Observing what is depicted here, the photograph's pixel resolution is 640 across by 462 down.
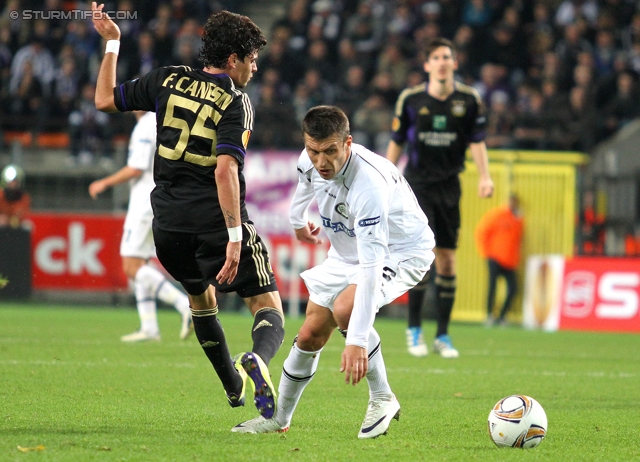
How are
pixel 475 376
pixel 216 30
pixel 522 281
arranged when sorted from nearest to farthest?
pixel 216 30
pixel 475 376
pixel 522 281

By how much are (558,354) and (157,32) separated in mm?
10472

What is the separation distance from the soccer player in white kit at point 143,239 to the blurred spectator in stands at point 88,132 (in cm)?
756

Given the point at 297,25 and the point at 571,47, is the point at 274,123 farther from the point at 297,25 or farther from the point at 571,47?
the point at 571,47

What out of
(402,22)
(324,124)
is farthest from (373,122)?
(324,124)

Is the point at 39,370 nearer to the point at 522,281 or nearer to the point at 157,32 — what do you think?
the point at 522,281

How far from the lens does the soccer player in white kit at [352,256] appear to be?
462 cm

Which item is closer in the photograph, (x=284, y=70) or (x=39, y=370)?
(x=39, y=370)

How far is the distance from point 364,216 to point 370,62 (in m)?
14.0

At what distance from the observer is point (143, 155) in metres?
9.52

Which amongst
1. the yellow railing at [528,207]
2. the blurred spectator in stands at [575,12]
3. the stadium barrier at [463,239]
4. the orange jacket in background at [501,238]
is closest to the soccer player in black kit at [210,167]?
the orange jacket in background at [501,238]

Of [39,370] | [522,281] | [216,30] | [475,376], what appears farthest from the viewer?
[522,281]

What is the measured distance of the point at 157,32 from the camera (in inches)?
701

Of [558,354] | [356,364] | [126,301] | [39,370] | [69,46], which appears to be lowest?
[126,301]

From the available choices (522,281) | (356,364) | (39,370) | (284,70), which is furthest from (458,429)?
(284,70)
